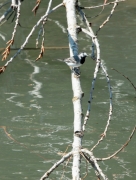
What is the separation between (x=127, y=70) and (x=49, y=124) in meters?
1.83

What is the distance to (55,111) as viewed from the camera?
4.75 m

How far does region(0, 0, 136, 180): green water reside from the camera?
12.1 feet

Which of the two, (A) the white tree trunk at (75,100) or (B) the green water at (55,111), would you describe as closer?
(A) the white tree trunk at (75,100)

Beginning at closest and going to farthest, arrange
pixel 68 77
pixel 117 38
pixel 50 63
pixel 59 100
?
pixel 59 100 → pixel 68 77 → pixel 50 63 → pixel 117 38

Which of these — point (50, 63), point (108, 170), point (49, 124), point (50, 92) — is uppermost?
point (50, 63)

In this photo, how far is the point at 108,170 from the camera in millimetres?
3582

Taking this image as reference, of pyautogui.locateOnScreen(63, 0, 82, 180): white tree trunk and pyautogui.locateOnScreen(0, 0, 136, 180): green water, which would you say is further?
pyautogui.locateOnScreen(0, 0, 136, 180): green water

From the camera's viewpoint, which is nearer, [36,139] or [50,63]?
[36,139]

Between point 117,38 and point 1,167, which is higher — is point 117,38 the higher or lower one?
the higher one

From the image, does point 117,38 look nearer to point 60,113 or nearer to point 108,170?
point 60,113

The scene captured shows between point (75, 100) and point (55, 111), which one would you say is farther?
point (55, 111)

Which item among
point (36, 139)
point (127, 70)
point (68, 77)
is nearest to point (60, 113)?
point (36, 139)

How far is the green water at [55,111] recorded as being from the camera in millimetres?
3674

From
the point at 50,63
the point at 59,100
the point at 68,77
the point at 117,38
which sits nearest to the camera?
the point at 59,100
